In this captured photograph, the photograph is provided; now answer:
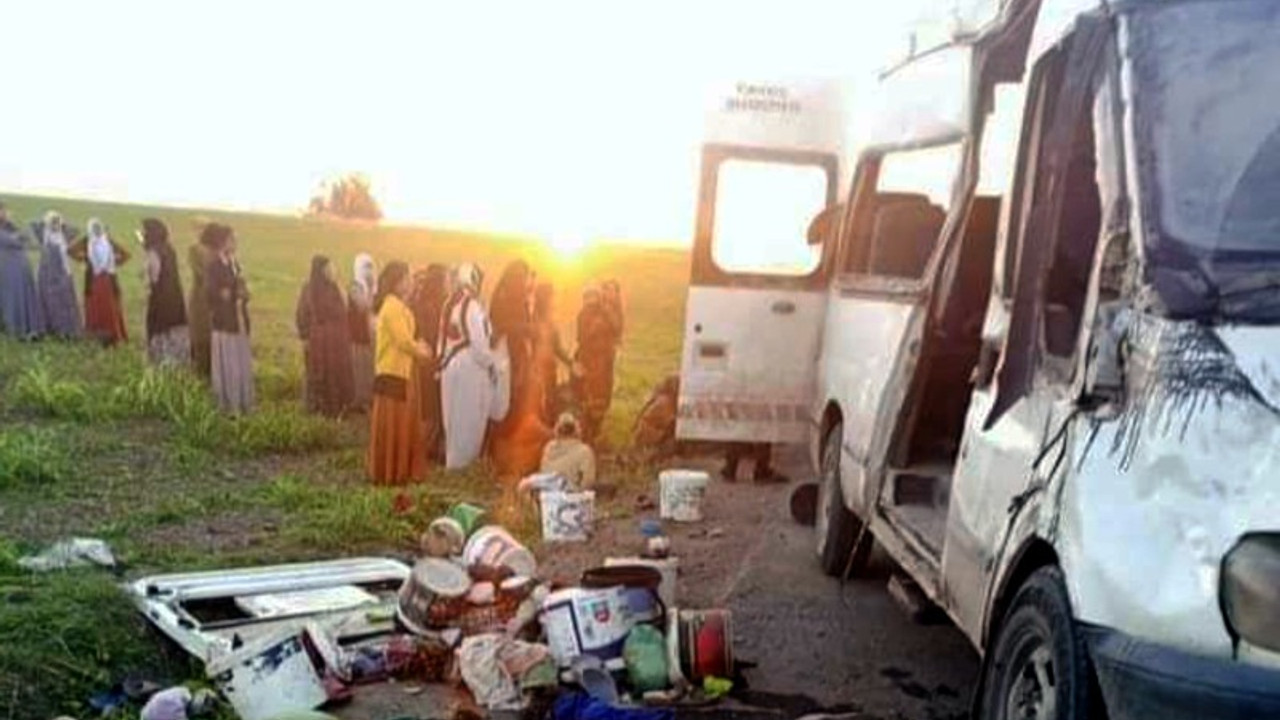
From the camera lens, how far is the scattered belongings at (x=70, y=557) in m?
6.32

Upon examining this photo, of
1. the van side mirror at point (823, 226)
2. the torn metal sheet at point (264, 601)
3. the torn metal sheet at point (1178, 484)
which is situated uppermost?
the van side mirror at point (823, 226)

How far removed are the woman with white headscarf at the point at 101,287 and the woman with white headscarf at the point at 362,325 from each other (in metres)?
4.42

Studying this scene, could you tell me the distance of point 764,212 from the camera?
897 centimetres

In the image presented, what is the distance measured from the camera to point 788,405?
29.6 feet

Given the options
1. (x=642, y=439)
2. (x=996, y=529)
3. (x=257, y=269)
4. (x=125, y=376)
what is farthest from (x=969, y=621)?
(x=257, y=269)

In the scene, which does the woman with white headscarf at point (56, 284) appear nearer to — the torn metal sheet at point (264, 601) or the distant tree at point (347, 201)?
the torn metal sheet at point (264, 601)

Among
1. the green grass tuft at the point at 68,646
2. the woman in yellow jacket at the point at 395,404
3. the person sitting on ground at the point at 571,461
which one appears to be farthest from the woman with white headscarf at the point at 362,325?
the green grass tuft at the point at 68,646

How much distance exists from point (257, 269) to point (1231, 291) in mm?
37058

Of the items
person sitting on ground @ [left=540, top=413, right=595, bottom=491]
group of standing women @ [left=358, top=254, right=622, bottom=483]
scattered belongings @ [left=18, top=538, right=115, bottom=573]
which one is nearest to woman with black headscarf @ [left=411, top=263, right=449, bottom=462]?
group of standing women @ [left=358, top=254, right=622, bottom=483]

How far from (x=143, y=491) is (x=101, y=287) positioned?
7.99m

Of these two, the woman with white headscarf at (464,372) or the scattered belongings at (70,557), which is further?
the woman with white headscarf at (464,372)

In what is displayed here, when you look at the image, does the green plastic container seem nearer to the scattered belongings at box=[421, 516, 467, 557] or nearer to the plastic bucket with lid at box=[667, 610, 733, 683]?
the scattered belongings at box=[421, 516, 467, 557]

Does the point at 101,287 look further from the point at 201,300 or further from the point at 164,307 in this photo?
the point at 201,300

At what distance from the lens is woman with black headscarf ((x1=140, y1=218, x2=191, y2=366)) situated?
42.3 ft
